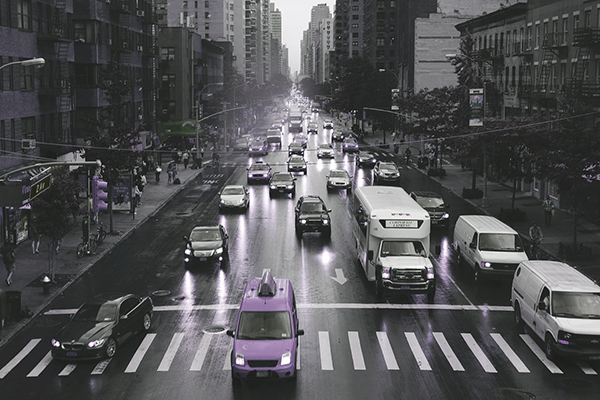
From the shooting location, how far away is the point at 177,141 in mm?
100188

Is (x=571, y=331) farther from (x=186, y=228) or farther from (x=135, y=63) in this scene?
(x=135, y=63)

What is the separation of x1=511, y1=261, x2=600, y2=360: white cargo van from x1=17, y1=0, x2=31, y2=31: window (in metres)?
32.0

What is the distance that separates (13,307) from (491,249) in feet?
61.5

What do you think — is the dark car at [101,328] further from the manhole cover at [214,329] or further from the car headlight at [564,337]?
the car headlight at [564,337]

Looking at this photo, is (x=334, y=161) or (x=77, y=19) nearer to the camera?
(x=77, y=19)

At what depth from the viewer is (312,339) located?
2347cm

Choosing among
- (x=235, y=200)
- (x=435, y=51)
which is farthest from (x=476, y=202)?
(x=435, y=51)

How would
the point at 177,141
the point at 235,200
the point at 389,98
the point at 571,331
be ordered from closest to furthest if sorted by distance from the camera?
the point at 571,331 → the point at 235,200 → the point at 177,141 → the point at 389,98

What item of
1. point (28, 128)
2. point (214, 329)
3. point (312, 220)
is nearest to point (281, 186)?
point (312, 220)

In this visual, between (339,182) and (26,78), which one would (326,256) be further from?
(339,182)

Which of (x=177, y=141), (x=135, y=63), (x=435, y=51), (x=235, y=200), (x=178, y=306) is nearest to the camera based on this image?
(x=178, y=306)

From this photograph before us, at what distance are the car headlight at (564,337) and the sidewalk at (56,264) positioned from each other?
56.7ft

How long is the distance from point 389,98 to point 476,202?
7613 cm

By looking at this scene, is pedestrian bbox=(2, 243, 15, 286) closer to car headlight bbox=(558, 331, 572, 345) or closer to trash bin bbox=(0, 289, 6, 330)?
trash bin bbox=(0, 289, 6, 330)
